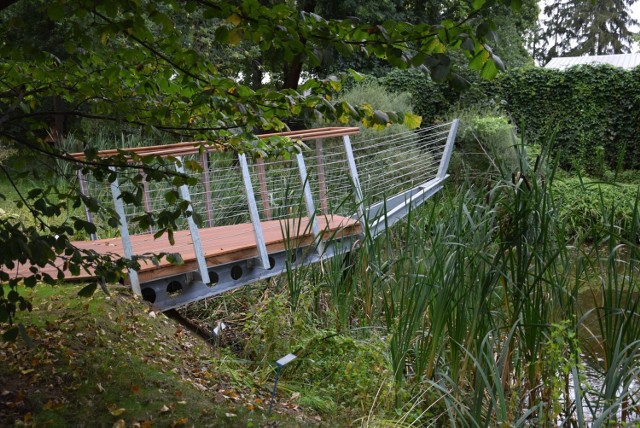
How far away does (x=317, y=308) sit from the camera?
625 cm

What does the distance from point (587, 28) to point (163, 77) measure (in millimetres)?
42831

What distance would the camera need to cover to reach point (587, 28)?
4209 centimetres

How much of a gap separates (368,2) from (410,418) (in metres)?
15.3

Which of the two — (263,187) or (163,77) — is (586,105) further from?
(163,77)

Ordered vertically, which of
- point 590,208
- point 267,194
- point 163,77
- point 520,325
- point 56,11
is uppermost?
point 56,11

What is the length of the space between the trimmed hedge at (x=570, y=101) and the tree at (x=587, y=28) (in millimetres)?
25654

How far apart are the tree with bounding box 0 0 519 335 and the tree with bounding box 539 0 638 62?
4010cm

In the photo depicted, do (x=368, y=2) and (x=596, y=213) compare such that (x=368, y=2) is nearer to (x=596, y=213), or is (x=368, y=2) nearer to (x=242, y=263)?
(x=596, y=213)

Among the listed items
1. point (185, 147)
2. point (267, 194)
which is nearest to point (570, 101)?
point (267, 194)

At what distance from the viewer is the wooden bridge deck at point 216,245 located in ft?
18.1

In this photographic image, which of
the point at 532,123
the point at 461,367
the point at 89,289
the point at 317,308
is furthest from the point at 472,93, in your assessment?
the point at 89,289

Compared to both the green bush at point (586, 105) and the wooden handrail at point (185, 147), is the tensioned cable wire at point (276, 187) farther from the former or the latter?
the green bush at point (586, 105)

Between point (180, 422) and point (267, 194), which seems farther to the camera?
point (267, 194)

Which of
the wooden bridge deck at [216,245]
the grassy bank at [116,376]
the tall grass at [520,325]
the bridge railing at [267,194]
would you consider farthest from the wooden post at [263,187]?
the tall grass at [520,325]
